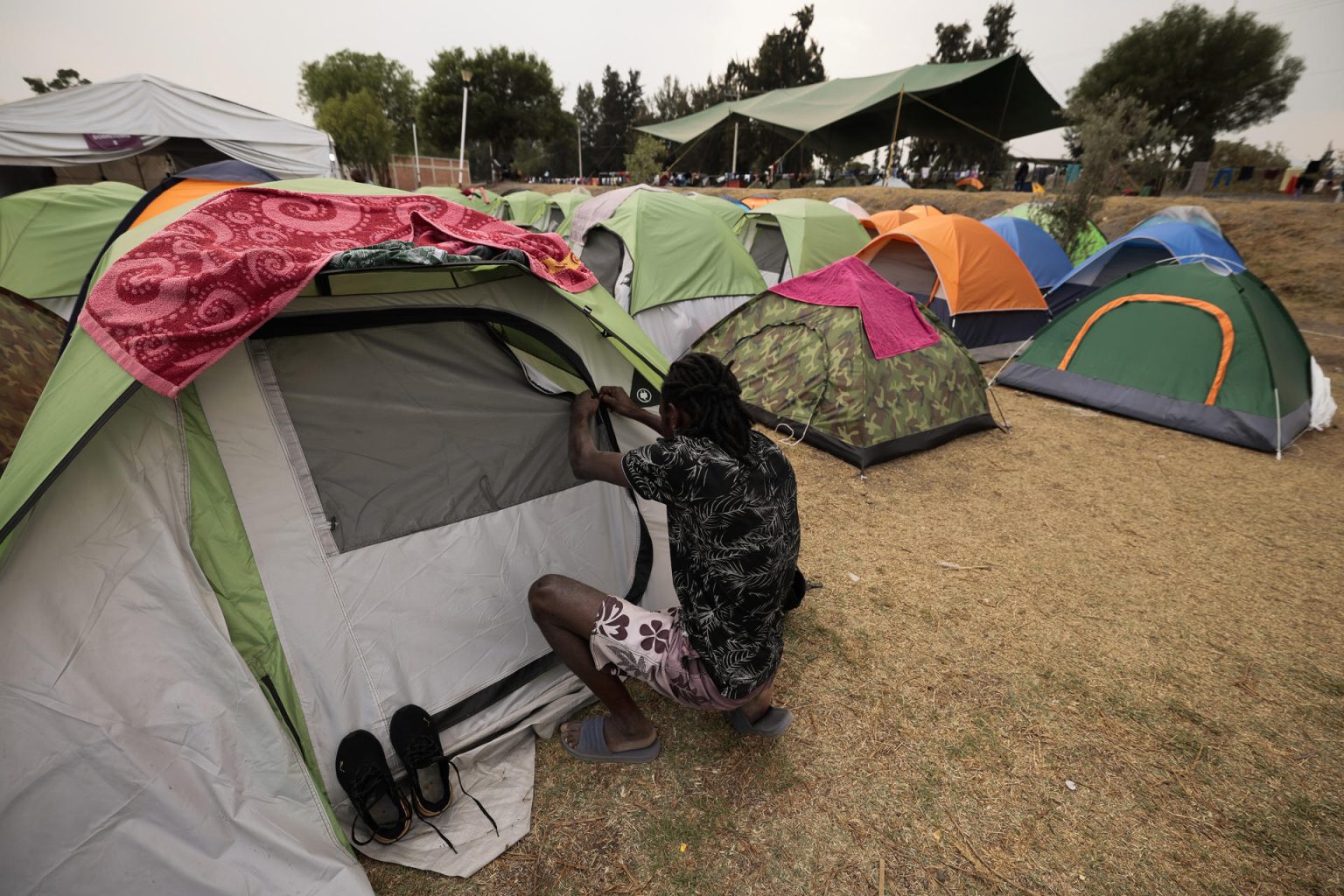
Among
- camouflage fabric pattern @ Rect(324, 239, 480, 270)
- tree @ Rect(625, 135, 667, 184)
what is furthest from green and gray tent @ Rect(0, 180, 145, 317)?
tree @ Rect(625, 135, 667, 184)

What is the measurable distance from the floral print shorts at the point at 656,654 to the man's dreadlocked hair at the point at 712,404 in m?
0.65

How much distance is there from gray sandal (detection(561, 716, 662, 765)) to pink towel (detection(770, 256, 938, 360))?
3.49m

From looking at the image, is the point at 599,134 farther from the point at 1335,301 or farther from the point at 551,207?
the point at 1335,301

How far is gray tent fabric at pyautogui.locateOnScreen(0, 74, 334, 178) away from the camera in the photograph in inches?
388

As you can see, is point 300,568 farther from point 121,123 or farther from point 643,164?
point 643,164

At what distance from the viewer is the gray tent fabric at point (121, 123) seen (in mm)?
9844

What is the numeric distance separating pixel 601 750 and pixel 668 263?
5.23 metres

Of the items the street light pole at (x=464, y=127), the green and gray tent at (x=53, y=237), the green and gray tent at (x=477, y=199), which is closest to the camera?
the green and gray tent at (x=53, y=237)

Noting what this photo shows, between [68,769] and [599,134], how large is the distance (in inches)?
2386

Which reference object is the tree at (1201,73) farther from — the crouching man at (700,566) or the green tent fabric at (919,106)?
the crouching man at (700,566)

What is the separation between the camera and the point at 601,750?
86.4 inches

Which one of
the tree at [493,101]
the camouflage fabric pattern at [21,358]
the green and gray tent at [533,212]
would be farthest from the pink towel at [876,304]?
the tree at [493,101]

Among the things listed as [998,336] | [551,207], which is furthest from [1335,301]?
[551,207]

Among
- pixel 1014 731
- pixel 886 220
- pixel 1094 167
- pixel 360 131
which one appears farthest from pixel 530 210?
pixel 360 131
